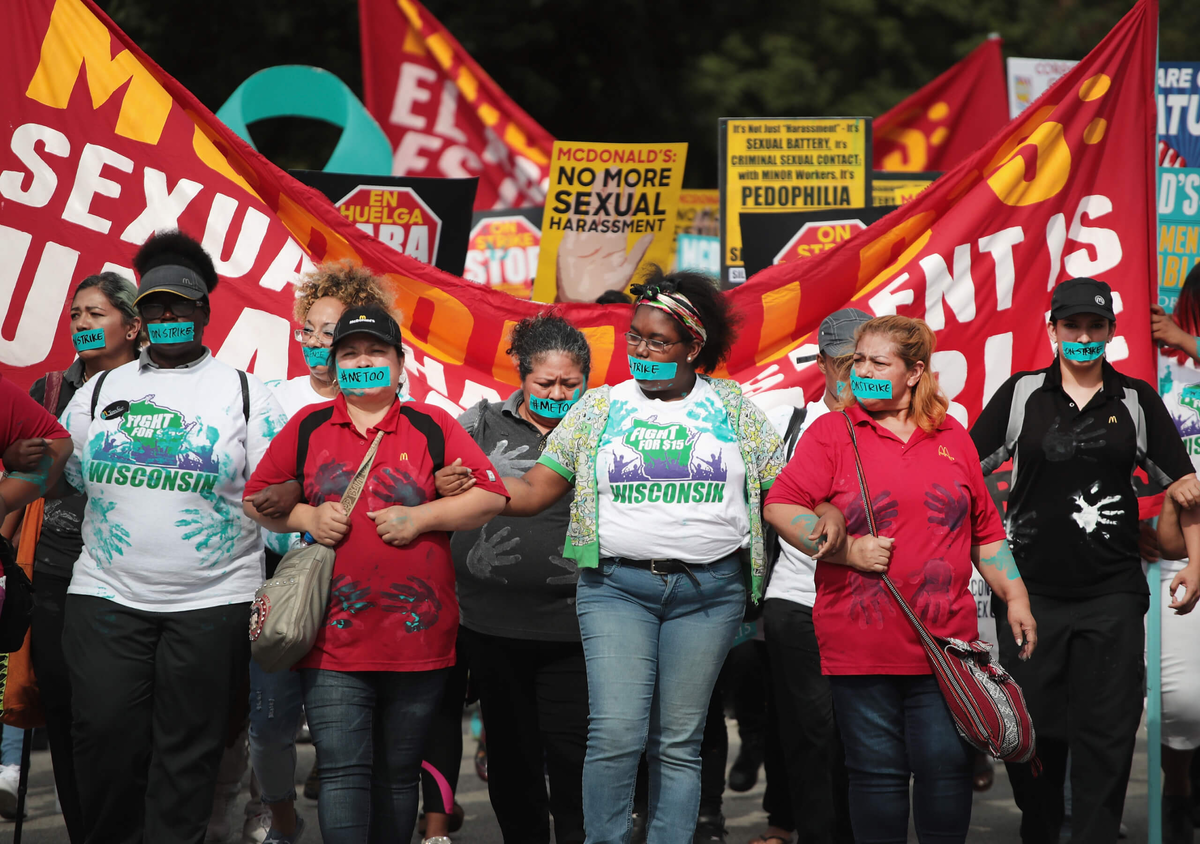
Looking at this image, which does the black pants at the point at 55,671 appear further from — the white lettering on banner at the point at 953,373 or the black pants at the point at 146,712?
the white lettering on banner at the point at 953,373

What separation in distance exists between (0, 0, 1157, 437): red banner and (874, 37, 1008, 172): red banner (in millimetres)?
6176

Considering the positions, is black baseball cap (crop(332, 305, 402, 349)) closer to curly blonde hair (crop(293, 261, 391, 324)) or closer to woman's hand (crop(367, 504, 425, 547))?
woman's hand (crop(367, 504, 425, 547))

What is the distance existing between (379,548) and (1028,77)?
861 cm

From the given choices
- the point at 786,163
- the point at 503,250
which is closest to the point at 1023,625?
the point at 786,163

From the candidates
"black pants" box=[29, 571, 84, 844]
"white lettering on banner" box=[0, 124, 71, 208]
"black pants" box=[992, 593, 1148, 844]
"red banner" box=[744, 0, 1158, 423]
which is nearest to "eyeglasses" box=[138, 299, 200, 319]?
"black pants" box=[29, 571, 84, 844]

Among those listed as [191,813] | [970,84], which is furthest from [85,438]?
[970,84]

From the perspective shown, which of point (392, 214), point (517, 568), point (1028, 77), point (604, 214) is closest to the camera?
point (517, 568)

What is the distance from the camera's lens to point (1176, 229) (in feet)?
23.1

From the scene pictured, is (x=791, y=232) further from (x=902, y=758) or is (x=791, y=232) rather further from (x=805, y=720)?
(x=902, y=758)

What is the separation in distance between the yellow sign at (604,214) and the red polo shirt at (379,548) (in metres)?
3.67

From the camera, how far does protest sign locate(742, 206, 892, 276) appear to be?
7.39 meters

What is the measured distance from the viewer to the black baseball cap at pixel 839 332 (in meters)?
5.39

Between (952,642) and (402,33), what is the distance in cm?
743

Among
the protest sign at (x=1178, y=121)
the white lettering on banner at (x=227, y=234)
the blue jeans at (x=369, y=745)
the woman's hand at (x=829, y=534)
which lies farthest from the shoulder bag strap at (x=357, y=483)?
the protest sign at (x=1178, y=121)
